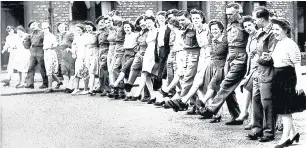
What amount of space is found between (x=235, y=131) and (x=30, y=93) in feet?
24.6

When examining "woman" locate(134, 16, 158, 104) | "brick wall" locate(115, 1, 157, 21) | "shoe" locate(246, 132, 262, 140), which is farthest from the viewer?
"brick wall" locate(115, 1, 157, 21)

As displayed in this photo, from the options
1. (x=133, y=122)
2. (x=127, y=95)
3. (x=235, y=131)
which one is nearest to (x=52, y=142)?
(x=133, y=122)

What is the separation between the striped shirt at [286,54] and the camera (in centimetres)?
619

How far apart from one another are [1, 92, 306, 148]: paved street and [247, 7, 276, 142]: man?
24 centimetres

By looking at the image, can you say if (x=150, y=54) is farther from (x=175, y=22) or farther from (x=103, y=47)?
(x=103, y=47)

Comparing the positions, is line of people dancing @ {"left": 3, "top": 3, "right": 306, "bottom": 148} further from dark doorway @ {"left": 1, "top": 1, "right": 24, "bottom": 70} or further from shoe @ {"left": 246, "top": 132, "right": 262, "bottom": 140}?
dark doorway @ {"left": 1, "top": 1, "right": 24, "bottom": 70}

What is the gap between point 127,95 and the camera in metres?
11.7

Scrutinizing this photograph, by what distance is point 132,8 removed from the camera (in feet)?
64.7

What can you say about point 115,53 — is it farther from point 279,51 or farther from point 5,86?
point 279,51

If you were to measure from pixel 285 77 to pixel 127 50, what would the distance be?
5808 mm

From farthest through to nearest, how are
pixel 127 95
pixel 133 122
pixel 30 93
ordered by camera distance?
pixel 30 93, pixel 127 95, pixel 133 122

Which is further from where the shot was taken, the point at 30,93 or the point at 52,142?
the point at 30,93

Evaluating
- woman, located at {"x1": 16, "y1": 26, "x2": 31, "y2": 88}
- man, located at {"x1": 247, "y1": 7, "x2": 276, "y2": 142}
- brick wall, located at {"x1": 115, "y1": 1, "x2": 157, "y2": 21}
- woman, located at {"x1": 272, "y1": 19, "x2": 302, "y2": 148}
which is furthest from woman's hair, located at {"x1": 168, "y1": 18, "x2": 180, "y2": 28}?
brick wall, located at {"x1": 115, "y1": 1, "x2": 157, "y2": 21}

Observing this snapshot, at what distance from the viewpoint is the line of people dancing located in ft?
20.9
